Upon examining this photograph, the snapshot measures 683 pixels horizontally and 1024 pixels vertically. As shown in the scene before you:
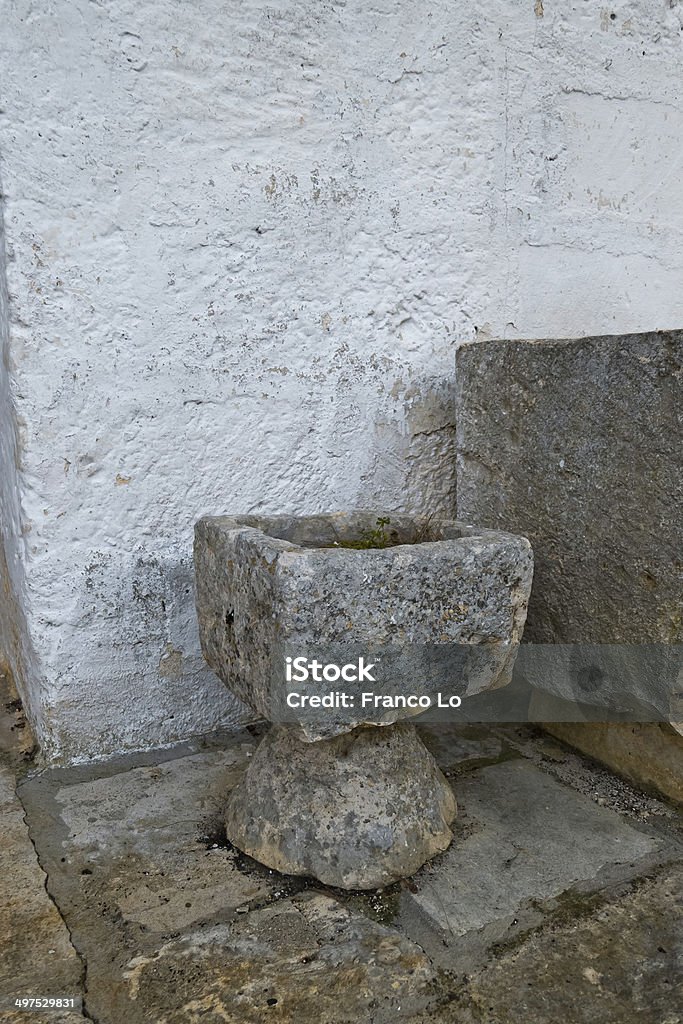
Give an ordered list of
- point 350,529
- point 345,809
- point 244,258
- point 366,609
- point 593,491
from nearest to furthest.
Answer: point 366,609, point 345,809, point 593,491, point 350,529, point 244,258

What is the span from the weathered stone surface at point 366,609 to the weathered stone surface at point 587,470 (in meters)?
0.30

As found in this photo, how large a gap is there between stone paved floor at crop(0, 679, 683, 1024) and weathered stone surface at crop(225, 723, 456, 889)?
0.14ft

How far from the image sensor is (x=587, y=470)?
5.62 ft

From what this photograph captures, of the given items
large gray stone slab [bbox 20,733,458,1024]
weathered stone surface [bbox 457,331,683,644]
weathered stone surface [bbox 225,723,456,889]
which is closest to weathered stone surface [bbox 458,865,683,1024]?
large gray stone slab [bbox 20,733,458,1024]

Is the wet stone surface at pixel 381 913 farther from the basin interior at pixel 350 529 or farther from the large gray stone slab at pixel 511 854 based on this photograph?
the basin interior at pixel 350 529

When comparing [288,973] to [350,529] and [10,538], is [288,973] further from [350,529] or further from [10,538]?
[10,538]

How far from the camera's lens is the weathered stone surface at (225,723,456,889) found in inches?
58.3

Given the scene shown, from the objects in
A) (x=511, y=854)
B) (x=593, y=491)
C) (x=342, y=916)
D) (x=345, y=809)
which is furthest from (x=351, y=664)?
(x=593, y=491)

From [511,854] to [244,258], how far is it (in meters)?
1.53

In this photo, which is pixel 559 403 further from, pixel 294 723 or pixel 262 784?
pixel 262 784

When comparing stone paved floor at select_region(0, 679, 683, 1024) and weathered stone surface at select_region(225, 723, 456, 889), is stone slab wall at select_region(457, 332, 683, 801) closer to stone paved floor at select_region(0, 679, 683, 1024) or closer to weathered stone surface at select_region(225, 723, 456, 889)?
stone paved floor at select_region(0, 679, 683, 1024)

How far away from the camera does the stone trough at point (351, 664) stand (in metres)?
1.35

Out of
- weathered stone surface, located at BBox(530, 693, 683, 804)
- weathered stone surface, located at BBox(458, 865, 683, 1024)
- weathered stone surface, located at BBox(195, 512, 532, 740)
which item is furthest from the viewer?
weathered stone surface, located at BBox(530, 693, 683, 804)

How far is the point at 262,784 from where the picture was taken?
5.23ft
